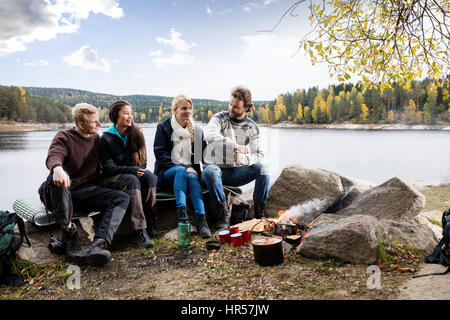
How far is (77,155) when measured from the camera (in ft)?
12.6

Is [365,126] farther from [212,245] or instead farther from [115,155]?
[115,155]

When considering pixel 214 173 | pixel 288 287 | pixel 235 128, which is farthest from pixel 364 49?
pixel 288 287

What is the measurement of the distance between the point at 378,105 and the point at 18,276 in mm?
72373

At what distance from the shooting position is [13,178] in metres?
16.7

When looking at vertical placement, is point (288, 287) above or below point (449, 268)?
below

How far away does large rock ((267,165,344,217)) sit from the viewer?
5.07 m

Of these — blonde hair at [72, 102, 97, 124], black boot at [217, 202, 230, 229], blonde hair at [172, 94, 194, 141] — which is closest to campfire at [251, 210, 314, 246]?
black boot at [217, 202, 230, 229]

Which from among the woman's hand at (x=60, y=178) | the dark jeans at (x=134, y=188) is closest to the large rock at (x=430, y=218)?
the dark jeans at (x=134, y=188)

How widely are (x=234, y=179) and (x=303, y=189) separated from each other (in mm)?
1216

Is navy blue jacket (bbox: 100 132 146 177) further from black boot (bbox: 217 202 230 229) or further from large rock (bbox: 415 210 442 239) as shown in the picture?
large rock (bbox: 415 210 442 239)

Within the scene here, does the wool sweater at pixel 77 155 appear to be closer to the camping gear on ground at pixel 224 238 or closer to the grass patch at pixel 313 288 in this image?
the camping gear on ground at pixel 224 238

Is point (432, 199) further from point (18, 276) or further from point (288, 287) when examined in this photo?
point (18, 276)

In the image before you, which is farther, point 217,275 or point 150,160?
point 150,160

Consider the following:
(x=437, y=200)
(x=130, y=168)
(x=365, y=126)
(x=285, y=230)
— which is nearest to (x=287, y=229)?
(x=285, y=230)
